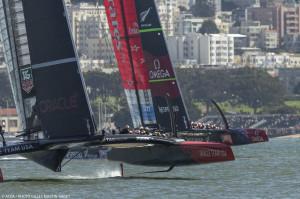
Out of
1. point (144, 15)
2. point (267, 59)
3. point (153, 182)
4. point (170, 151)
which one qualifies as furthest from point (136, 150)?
point (267, 59)

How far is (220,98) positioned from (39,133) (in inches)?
4003

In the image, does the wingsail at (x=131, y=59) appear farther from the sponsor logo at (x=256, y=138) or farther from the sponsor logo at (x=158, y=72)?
the sponsor logo at (x=256, y=138)

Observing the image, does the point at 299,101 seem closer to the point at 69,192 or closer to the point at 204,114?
the point at 204,114

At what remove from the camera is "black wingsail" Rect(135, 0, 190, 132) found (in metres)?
47.4

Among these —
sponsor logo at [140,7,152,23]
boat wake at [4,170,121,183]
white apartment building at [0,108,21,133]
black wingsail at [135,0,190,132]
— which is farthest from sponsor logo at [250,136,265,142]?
white apartment building at [0,108,21,133]

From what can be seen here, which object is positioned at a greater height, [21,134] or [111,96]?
[21,134]

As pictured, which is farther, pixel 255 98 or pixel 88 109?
pixel 255 98

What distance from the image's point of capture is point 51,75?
112 feet

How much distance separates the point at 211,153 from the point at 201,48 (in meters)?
154

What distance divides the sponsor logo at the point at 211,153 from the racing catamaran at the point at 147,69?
1010 centimetres

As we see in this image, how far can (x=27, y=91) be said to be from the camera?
3444 cm

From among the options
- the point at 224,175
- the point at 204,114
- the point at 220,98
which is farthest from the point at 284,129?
the point at 224,175

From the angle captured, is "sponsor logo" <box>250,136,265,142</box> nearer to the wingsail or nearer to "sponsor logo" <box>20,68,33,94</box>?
the wingsail

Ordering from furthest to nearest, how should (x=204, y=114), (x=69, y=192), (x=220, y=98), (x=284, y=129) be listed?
(x=220, y=98) → (x=204, y=114) → (x=284, y=129) → (x=69, y=192)
